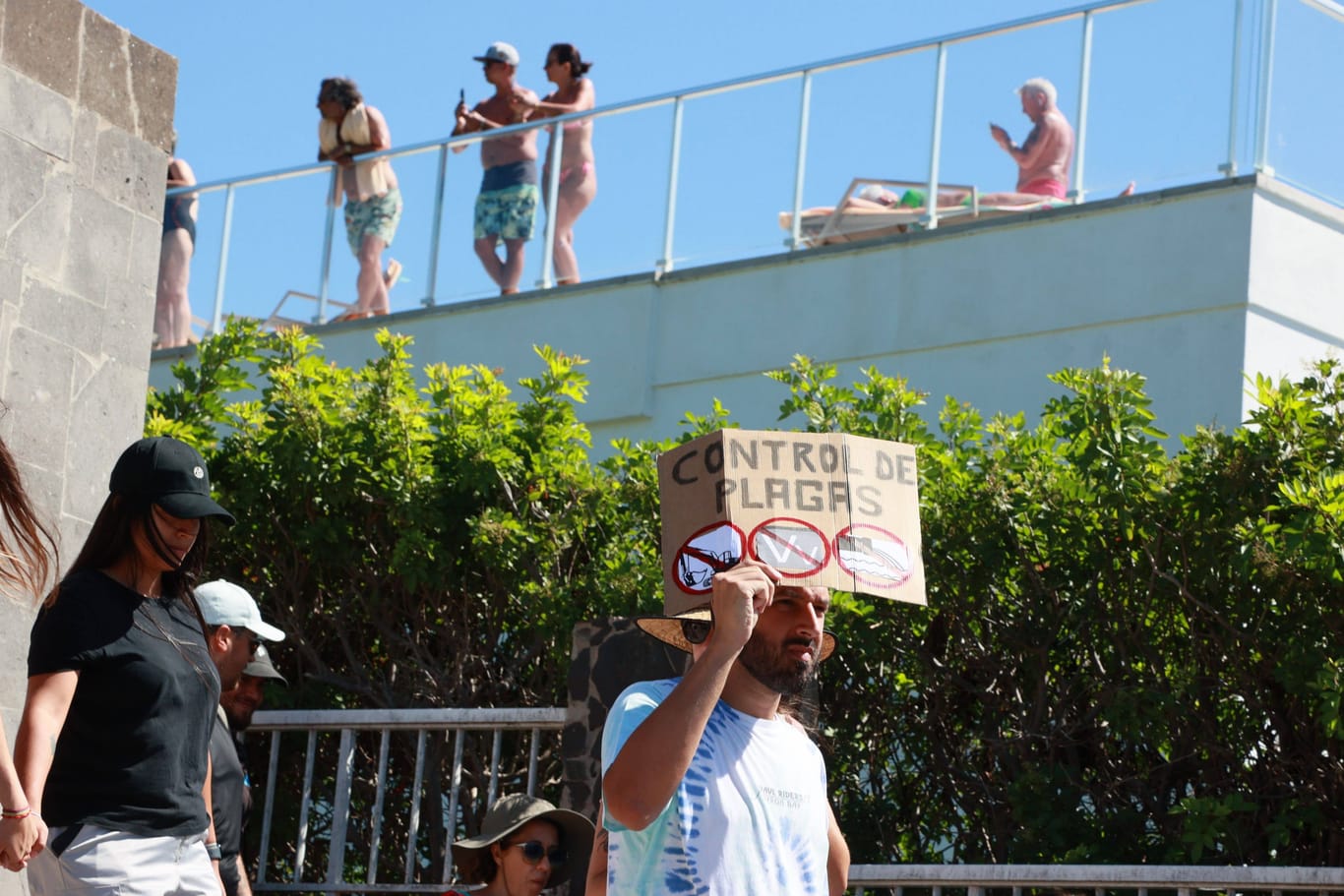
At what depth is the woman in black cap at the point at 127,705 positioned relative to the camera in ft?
14.7

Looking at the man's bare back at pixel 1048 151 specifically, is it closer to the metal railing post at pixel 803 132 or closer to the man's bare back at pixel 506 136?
the metal railing post at pixel 803 132

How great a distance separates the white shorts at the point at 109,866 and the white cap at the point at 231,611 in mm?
1394

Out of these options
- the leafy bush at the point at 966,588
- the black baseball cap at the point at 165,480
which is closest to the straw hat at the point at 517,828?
the leafy bush at the point at 966,588

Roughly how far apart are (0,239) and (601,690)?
239cm

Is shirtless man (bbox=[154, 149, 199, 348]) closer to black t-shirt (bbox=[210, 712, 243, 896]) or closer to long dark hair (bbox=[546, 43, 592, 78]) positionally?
long dark hair (bbox=[546, 43, 592, 78])

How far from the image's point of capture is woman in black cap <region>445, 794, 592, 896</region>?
6031 millimetres

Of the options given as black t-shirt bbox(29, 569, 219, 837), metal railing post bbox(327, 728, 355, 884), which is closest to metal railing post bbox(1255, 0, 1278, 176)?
metal railing post bbox(327, 728, 355, 884)

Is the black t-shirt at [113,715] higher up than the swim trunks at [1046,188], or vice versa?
the swim trunks at [1046,188]

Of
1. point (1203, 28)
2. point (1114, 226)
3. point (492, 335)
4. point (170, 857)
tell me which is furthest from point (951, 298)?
point (170, 857)

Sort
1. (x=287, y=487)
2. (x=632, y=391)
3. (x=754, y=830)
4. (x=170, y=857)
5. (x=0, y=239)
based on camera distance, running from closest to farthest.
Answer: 1. (x=754, y=830)
2. (x=170, y=857)
3. (x=0, y=239)
4. (x=287, y=487)
5. (x=632, y=391)

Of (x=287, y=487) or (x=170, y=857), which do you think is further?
(x=287, y=487)

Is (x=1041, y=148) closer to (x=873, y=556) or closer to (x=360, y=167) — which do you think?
(x=360, y=167)

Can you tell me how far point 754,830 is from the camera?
12.8 feet

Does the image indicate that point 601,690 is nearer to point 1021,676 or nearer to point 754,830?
point 1021,676
